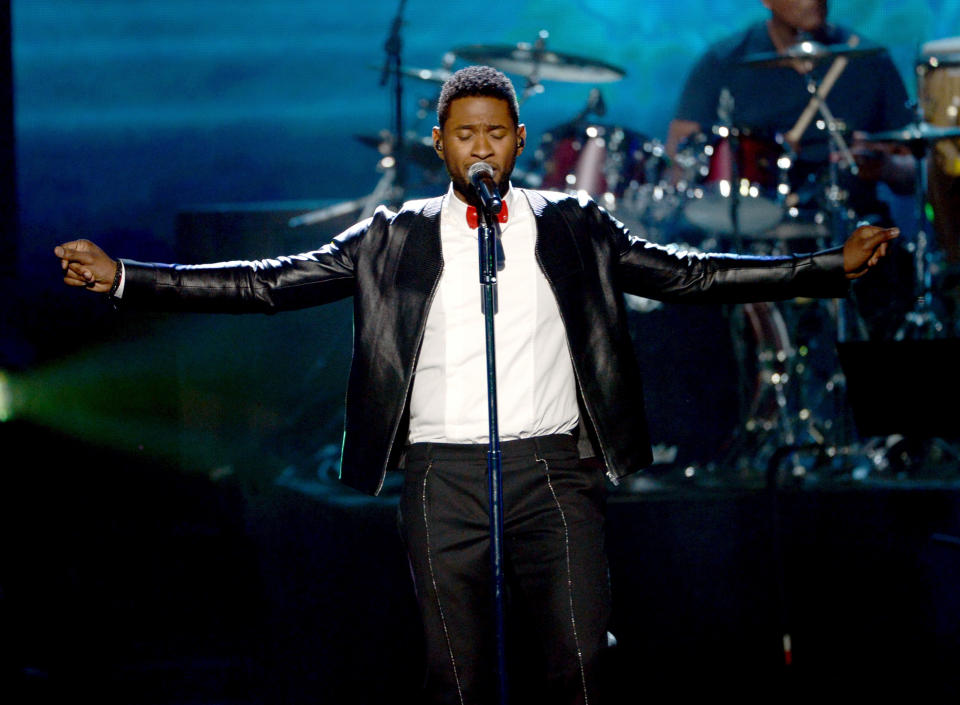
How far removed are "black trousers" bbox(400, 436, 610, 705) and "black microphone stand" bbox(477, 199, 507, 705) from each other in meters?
0.16

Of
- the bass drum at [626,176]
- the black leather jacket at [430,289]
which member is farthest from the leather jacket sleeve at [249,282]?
the bass drum at [626,176]

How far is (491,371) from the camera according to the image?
84.6 inches

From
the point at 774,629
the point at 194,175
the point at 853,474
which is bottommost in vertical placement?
the point at 774,629

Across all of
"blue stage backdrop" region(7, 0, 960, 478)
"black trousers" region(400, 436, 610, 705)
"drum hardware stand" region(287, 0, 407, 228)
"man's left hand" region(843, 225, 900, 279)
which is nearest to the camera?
"black trousers" region(400, 436, 610, 705)

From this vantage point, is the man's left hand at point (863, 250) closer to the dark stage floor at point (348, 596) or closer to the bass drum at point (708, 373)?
the dark stage floor at point (348, 596)

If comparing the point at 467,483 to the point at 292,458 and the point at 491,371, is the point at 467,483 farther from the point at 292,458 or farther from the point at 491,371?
the point at 292,458

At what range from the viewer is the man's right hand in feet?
7.89

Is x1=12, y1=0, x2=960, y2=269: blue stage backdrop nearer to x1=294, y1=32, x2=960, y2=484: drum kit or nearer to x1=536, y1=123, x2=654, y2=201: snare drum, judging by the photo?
x1=294, y1=32, x2=960, y2=484: drum kit

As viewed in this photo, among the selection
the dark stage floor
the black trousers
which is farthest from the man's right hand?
the dark stage floor

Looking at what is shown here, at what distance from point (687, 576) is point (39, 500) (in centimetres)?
276

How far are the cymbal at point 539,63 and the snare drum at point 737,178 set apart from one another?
75cm

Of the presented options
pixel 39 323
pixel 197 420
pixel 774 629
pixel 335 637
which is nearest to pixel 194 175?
pixel 197 420

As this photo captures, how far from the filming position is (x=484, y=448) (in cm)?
238

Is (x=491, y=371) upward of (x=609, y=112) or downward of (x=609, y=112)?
downward
